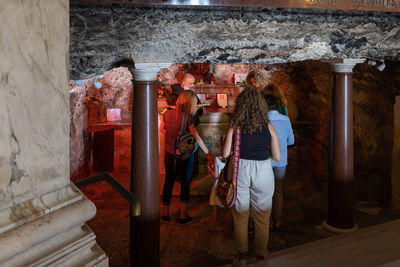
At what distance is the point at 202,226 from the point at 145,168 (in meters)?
1.50

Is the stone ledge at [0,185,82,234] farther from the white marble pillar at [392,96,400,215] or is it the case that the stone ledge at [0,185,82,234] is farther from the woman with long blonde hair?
the white marble pillar at [392,96,400,215]

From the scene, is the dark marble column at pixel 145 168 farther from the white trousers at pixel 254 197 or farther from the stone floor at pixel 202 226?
the white trousers at pixel 254 197

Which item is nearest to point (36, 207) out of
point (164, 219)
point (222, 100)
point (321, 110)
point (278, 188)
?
point (278, 188)

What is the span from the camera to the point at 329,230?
411 centimetres

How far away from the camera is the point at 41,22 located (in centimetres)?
119

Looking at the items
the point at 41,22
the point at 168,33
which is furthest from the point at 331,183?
the point at 41,22

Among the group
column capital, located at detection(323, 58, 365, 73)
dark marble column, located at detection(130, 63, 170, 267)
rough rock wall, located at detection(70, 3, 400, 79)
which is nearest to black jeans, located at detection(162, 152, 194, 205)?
dark marble column, located at detection(130, 63, 170, 267)

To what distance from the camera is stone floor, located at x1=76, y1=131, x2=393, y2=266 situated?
3.68 m

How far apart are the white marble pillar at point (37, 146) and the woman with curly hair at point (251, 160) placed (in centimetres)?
156

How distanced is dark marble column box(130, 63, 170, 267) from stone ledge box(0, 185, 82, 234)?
1870 millimetres

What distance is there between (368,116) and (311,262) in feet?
14.3

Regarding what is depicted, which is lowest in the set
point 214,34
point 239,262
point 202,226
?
point 202,226

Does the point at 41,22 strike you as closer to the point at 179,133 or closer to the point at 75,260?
the point at 75,260

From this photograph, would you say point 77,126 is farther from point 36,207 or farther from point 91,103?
point 36,207
